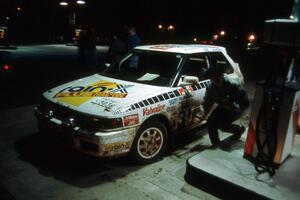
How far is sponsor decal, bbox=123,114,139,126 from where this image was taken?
3.96 meters

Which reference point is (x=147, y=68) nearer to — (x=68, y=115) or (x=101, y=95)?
(x=101, y=95)

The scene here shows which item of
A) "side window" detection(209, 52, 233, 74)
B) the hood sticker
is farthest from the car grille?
"side window" detection(209, 52, 233, 74)

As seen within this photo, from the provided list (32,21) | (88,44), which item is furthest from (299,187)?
(32,21)

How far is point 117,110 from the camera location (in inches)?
154

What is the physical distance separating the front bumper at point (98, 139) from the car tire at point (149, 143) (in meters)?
0.19

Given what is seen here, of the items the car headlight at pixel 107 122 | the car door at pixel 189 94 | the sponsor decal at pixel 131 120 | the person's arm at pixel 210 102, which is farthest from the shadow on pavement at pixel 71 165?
the person's arm at pixel 210 102

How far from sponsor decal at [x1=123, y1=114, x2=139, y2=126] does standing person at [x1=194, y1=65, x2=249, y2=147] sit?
1.40 metres

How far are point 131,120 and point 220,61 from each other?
2.81 m

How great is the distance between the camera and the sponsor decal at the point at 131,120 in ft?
13.0

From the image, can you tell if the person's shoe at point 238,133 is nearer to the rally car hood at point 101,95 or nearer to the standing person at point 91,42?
the rally car hood at point 101,95

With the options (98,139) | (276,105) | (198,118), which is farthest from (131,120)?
(276,105)

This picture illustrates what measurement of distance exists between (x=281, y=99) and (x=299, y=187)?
3.67 ft

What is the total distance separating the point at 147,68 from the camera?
17.3 ft

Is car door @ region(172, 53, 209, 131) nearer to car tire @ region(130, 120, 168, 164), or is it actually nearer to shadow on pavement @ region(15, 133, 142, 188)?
car tire @ region(130, 120, 168, 164)
